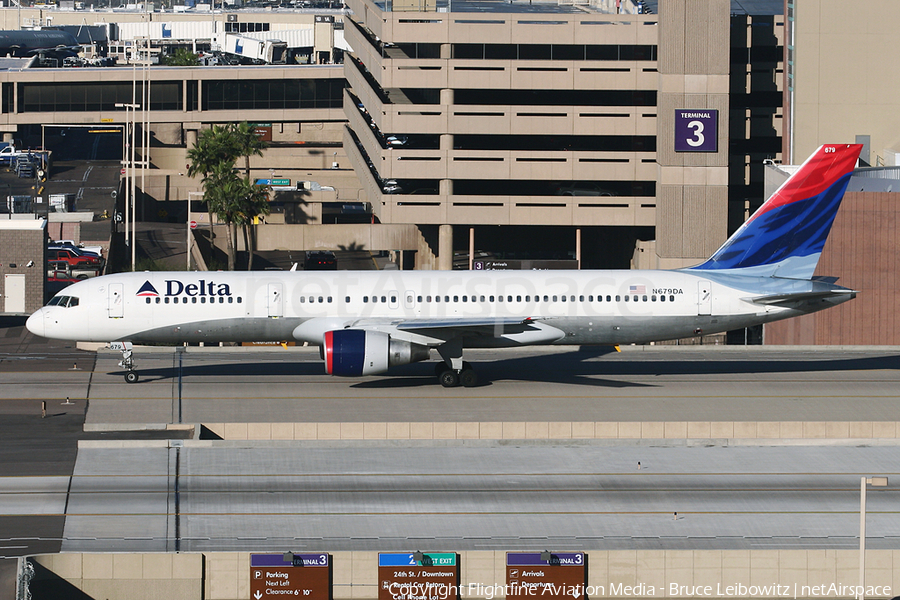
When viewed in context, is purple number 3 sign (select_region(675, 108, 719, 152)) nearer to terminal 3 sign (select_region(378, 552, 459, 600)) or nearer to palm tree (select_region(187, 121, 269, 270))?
palm tree (select_region(187, 121, 269, 270))

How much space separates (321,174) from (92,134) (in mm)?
53254

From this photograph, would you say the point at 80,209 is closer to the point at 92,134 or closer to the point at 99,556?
the point at 92,134

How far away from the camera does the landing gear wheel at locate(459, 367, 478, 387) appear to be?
49.8 metres

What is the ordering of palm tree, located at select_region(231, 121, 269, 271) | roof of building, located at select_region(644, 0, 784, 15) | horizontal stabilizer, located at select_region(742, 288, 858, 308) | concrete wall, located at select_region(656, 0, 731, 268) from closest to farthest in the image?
horizontal stabilizer, located at select_region(742, 288, 858, 308) → concrete wall, located at select_region(656, 0, 731, 268) → roof of building, located at select_region(644, 0, 784, 15) → palm tree, located at select_region(231, 121, 269, 271)

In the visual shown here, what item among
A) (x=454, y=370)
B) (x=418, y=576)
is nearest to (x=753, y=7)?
(x=454, y=370)

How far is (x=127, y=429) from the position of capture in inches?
1709

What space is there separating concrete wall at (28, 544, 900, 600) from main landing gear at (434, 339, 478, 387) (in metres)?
17.9

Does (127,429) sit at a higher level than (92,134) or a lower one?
lower

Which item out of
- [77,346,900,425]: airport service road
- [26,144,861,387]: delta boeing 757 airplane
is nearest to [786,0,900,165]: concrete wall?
[77,346,900,425]: airport service road

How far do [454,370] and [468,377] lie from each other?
2.19 feet

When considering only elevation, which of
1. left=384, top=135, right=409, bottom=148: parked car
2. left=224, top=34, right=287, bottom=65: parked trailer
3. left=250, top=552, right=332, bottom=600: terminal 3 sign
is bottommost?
left=250, top=552, right=332, bottom=600: terminal 3 sign

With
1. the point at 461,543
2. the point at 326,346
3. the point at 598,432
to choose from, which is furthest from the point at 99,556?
the point at 598,432

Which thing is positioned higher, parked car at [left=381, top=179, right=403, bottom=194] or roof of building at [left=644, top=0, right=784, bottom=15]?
roof of building at [left=644, top=0, right=784, bottom=15]

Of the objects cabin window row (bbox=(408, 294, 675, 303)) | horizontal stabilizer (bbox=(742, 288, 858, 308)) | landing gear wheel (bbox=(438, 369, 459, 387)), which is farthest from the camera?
landing gear wheel (bbox=(438, 369, 459, 387))
